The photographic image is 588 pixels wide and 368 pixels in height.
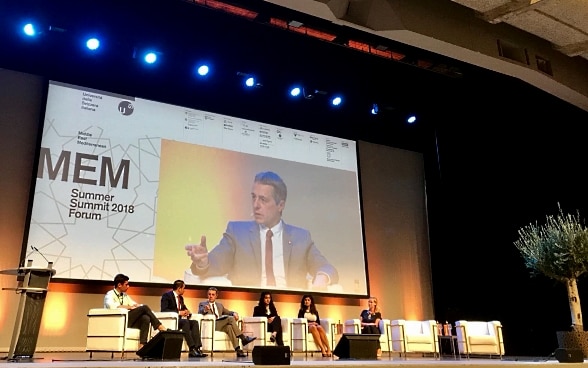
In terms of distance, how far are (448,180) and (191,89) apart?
425 centimetres

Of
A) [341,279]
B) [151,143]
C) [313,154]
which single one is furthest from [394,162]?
[151,143]

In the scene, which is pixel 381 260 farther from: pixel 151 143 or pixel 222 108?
pixel 151 143

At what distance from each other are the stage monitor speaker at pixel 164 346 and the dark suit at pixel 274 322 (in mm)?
2434

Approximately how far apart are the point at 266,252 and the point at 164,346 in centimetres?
333

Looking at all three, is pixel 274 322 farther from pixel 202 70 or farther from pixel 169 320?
pixel 202 70

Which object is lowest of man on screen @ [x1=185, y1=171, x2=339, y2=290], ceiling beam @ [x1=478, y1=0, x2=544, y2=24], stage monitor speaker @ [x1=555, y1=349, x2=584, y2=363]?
stage monitor speaker @ [x1=555, y1=349, x2=584, y2=363]

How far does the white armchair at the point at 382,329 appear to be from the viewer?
6.77m

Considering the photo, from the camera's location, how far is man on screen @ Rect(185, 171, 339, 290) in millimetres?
6781

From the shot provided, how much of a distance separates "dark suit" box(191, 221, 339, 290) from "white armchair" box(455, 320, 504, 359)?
1835 millimetres

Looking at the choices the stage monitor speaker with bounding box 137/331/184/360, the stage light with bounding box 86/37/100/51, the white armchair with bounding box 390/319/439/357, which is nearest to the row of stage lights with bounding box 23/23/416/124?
the stage light with bounding box 86/37/100/51

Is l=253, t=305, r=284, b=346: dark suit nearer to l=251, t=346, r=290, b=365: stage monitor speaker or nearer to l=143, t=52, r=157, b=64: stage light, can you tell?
l=143, t=52, r=157, b=64: stage light

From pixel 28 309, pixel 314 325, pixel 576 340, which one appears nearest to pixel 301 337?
pixel 314 325

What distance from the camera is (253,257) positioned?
7.04 m

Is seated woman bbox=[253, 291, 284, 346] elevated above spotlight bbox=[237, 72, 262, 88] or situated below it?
below
